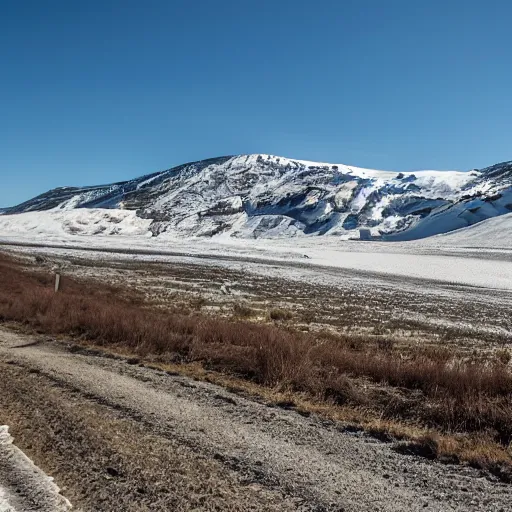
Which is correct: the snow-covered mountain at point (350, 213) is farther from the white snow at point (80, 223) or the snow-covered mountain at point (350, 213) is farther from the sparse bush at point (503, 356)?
the sparse bush at point (503, 356)

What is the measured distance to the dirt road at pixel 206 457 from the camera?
4.58 m

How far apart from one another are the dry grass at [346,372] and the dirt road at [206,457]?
849mm

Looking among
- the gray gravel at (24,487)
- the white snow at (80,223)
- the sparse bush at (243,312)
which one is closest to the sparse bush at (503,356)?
the sparse bush at (243,312)

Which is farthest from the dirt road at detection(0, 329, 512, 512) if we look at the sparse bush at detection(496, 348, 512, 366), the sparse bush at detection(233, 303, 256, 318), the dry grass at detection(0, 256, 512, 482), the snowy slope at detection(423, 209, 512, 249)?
the snowy slope at detection(423, 209, 512, 249)

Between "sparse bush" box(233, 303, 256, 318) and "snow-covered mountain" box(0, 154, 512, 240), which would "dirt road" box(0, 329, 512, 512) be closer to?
"sparse bush" box(233, 303, 256, 318)

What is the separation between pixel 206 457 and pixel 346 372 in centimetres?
457

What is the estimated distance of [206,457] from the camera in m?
5.34

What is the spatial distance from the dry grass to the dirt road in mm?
849

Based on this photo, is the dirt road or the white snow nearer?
the dirt road

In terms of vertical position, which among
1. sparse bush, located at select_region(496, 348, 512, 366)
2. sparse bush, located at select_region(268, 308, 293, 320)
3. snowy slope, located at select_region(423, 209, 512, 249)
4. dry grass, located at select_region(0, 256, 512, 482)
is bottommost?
sparse bush, located at select_region(496, 348, 512, 366)

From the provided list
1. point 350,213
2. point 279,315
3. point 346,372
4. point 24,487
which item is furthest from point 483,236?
point 24,487

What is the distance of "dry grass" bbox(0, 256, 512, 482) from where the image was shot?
6.74m

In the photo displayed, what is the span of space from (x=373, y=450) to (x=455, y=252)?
281ft

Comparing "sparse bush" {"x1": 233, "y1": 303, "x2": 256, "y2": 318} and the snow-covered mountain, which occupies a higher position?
the snow-covered mountain
